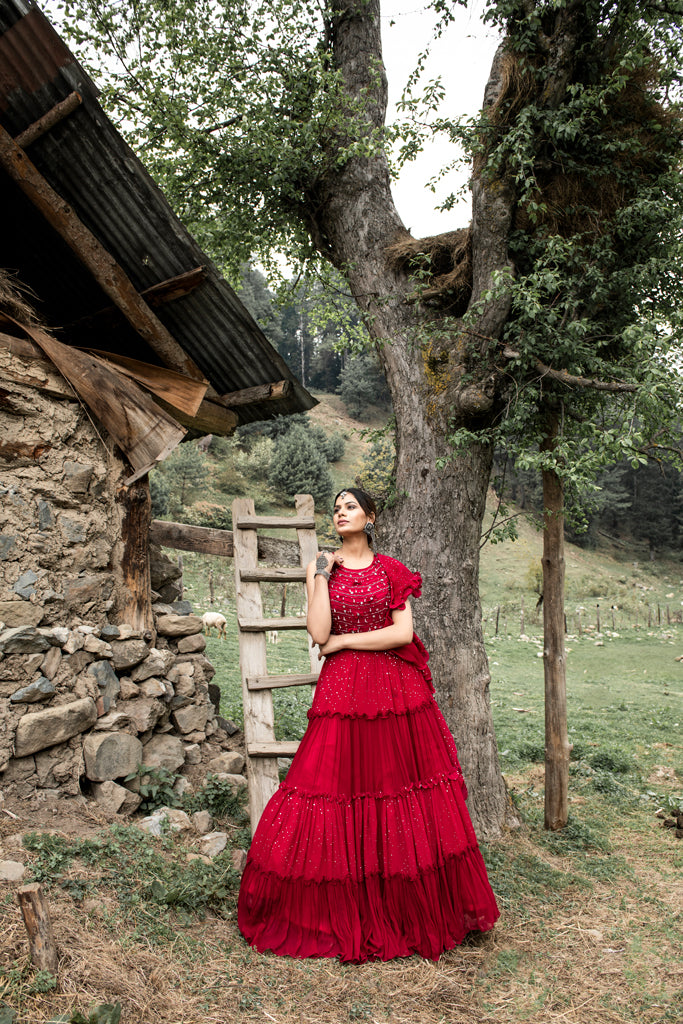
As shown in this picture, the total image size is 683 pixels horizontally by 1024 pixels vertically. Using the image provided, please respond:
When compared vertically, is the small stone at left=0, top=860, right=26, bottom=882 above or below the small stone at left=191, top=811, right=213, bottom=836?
above

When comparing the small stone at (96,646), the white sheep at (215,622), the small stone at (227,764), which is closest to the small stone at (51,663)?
the small stone at (96,646)

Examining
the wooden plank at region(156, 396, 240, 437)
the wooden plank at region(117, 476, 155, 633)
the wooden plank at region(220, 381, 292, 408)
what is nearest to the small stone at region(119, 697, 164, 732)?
the wooden plank at region(117, 476, 155, 633)

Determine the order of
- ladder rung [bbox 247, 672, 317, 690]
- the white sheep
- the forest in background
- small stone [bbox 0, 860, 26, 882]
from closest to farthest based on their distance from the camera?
small stone [bbox 0, 860, 26, 882] → ladder rung [bbox 247, 672, 317, 690] → the white sheep → the forest in background

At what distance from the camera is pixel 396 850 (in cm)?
310

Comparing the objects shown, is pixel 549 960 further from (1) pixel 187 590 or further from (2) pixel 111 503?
(1) pixel 187 590

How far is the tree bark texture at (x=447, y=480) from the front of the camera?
16.8ft

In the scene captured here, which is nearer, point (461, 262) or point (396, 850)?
point (396, 850)

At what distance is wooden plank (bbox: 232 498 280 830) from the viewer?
3.88 m

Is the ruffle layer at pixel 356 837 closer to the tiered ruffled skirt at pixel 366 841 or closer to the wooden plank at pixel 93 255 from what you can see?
the tiered ruffled skirt at pixel 366 841

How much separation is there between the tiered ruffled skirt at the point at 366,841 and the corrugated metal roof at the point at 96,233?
2869 millimetres

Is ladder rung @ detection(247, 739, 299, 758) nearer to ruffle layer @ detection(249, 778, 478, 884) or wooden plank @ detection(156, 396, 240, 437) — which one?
ruffle layer @ detection(249, 778, 478, 884)

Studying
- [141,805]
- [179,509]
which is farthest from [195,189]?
[179,509]

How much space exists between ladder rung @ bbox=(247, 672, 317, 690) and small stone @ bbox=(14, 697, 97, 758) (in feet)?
3.15

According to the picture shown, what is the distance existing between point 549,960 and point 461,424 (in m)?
3.63
